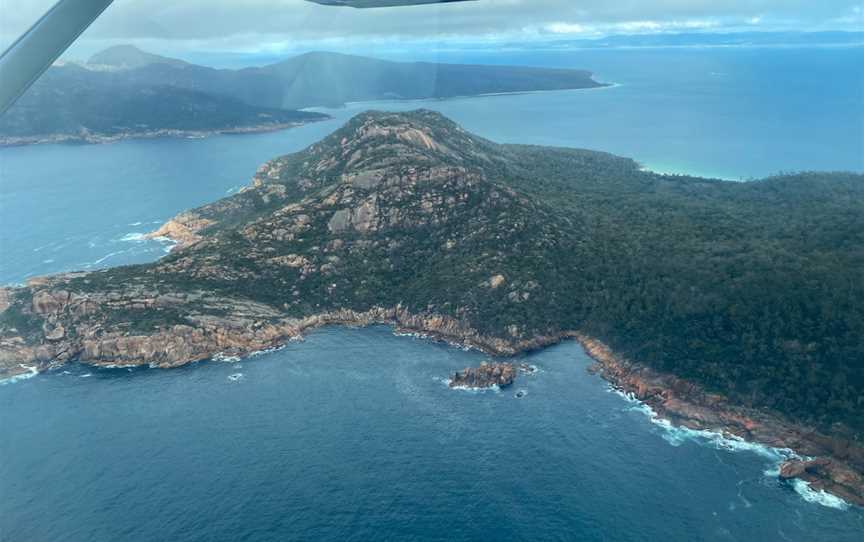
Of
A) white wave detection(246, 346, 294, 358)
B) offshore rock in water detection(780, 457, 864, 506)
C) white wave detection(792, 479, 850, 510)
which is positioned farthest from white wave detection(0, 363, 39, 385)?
white wave detection(792, 479, 850, 510)

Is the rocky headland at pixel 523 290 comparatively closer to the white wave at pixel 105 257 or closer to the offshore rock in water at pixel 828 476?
the offshore rock in water at pixel 828 476

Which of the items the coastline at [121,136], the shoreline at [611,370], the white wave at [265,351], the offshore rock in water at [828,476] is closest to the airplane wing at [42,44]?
the shoreline at [611,370]

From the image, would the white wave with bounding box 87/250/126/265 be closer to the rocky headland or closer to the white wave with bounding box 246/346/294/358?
the rocky headland

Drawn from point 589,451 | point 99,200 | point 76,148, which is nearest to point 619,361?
point 589,451

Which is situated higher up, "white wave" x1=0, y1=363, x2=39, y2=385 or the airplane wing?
the airplane wing

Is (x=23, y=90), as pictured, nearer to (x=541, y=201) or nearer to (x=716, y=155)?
(x=541, y=201)
